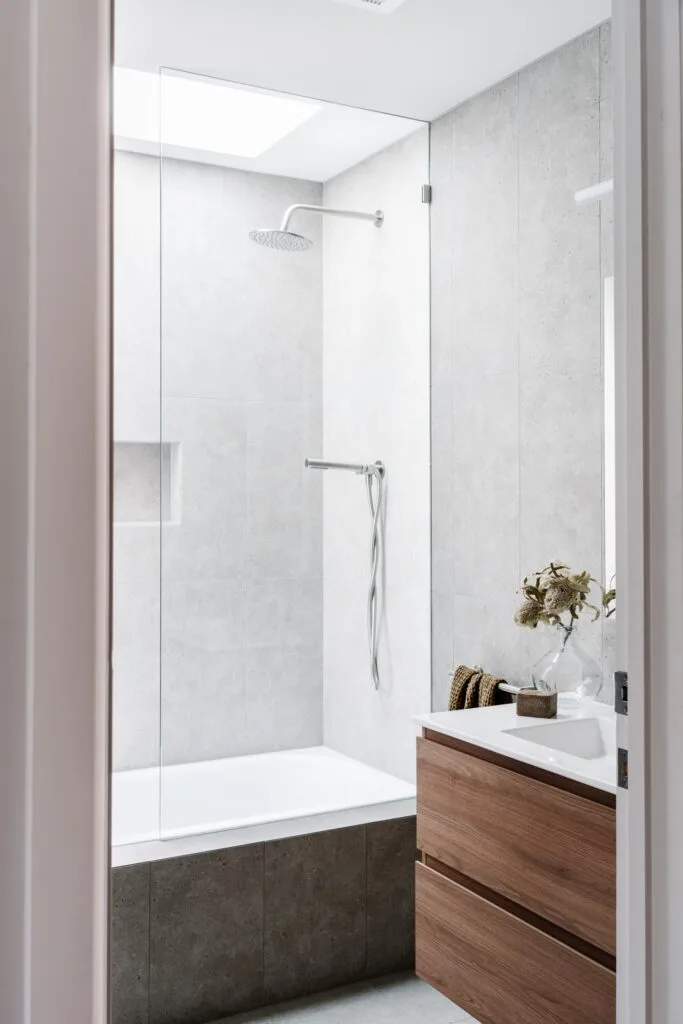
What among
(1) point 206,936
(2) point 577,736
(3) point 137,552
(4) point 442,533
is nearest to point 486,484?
(4) point 442,533

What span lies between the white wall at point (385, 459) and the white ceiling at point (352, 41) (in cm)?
36

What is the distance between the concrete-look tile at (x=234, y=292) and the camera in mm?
2844

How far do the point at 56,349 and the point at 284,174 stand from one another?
246cm

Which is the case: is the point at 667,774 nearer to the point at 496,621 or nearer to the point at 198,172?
→ the point at 496,621

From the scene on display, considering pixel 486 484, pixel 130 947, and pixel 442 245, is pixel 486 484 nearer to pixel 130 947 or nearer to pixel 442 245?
pixel 442 245

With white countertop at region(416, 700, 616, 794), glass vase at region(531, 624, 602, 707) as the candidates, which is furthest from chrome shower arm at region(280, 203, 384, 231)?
white countertop at region(416, 700, 616, 794)

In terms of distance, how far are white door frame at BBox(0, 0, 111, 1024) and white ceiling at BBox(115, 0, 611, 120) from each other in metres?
1.87

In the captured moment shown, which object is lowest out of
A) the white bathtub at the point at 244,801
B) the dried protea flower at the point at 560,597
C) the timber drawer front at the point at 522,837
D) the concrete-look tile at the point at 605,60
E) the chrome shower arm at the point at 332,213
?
the white bathtub at the point at 244,801

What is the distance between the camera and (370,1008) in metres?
2.48

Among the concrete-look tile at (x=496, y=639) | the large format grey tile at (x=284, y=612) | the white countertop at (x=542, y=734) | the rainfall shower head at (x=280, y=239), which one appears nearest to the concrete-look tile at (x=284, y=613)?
the large format grey tile at (x=284, y=612)

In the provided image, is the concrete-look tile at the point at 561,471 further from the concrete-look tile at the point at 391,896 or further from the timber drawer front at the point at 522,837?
the concrete-look tile at the point at 391,896

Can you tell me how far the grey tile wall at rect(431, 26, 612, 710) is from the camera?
2.43m

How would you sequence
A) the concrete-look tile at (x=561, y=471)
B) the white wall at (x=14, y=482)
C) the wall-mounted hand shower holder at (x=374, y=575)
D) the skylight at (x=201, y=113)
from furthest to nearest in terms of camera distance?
the wall-mounted hand shower holder at (x=374, y=575)
the skylight at (x=201, y=113)
the concrete-look tile at (x=561, y=471)
the white wall at (x=14, y=482)

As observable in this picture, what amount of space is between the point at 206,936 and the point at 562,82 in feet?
8.11
